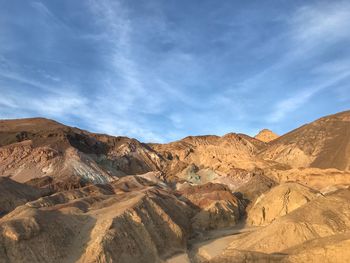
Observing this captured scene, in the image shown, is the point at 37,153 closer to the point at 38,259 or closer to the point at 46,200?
the point at 46,200

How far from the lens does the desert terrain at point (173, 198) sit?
31.6 metres

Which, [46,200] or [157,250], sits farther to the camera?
[46,200]

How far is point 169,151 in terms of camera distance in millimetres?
130125

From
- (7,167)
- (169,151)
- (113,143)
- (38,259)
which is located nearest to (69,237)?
(38,259)

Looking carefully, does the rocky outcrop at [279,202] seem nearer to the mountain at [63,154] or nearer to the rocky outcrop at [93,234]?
the rocky outcrop at [93,234]

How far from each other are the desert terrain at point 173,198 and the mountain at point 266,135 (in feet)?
99.0

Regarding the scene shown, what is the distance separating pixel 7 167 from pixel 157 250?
59723 millimetres

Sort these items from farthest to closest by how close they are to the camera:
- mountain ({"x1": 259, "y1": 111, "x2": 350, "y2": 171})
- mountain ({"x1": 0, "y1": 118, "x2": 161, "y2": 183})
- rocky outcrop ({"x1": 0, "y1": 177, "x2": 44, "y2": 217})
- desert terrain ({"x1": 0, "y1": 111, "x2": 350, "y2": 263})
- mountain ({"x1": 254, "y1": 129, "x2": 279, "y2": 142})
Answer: mountain ({"x1": 254, "y1": 129, "x2": 279, "y2": 142}), mountain ({"x1": 259, "y1": 111, "x2": 350, "y2": 171}), mountain ({"x1": 0, "y1": 118, "x2": 161, "y2": 183}), rocky outcrop ({"x1": 0, "y1": 177, "x2": 44, "y2": 217}), desert terrain ({"x1": 0, "y1": 111, "x2": 350, "y2": 263})

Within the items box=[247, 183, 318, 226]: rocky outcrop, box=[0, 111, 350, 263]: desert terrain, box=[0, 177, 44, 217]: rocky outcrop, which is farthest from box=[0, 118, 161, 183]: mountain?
box=[247, 183, 318, 226]: rocky outcrop

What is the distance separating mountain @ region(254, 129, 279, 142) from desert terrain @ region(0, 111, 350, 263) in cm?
3017

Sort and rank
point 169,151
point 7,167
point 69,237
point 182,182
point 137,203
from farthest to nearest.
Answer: point 169,151 < point 182,182 < point 7,167 < point 137,203 < point 69,237

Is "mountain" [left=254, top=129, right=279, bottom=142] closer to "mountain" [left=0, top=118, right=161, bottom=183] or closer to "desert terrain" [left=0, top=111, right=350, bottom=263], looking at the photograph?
"desert terrain" [left=0, top=111, right=350, bottom=263]

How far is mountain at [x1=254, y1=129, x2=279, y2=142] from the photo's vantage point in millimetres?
166738

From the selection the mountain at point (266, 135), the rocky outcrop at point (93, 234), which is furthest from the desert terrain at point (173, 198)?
the mountain at point (266, 135)
